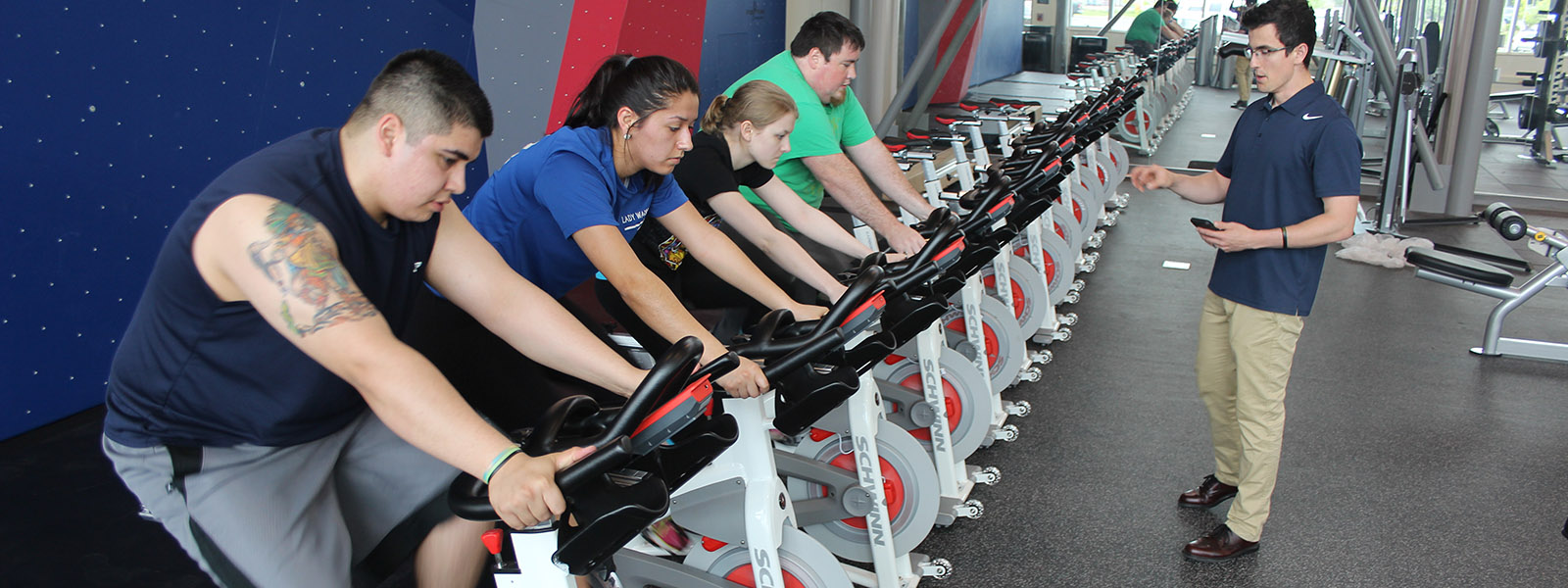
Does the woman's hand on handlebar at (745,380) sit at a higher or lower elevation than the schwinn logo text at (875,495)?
higher

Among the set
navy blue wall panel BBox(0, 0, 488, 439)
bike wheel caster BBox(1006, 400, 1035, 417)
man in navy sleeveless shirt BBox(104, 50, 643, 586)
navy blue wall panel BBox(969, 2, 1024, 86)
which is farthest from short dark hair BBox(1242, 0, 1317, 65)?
navy blue wall panel BBox(969, 2, 1024, 86)

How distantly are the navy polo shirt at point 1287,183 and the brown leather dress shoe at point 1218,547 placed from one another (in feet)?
2.07

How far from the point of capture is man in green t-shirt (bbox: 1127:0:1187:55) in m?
11.7

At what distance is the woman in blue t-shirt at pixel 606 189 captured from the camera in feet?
6.56

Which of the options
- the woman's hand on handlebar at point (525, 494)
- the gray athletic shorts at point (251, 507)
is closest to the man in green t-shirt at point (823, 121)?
the gray athletic shorts at point (251, 507)

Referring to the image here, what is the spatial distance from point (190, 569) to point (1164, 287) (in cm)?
468

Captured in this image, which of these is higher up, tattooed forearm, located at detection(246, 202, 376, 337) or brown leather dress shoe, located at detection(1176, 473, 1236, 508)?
tattooed forearm, located at detection(246, 202, 376, 337)

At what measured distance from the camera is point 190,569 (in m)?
2.40

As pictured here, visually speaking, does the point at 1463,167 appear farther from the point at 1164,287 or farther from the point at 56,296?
the point at 56,296

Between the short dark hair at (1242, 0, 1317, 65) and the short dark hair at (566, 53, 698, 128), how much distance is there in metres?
1.36

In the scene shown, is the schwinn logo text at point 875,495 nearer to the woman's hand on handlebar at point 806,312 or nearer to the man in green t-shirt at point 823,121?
the woman's hand on handlebar at point 806,312

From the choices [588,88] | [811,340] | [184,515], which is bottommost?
[184,515]

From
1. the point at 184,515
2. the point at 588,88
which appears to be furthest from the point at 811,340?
the point at 184,515

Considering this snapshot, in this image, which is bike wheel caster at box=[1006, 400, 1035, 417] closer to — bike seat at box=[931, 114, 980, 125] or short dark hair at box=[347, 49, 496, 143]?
bike seat at box=[931, 114, 980, 125]
